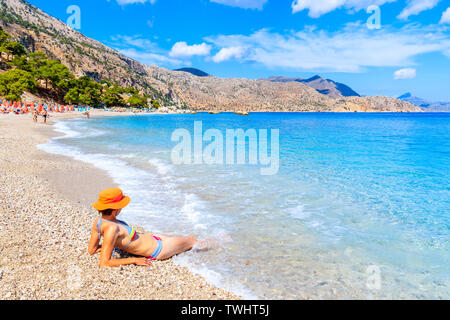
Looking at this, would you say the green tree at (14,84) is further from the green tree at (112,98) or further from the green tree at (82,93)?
the green tree at (112,98)

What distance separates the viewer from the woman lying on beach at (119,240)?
4.26 m

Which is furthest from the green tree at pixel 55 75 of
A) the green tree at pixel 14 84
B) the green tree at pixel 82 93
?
the green tree at pixel 14 84

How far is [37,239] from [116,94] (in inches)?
4403

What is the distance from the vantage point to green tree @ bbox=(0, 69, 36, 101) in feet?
202

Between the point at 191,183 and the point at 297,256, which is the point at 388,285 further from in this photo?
the point at 191,183

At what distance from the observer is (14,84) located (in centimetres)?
6188

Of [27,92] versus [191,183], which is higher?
[27,92]

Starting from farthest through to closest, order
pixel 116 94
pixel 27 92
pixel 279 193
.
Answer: pixel 116 94
pixel 27 92
pixel 279 193

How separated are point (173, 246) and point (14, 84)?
2980 inches

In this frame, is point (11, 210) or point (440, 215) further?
point (440, 215)

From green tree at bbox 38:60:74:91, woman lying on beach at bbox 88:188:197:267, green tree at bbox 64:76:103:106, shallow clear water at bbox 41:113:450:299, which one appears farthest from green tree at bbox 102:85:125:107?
woman lying on beach at bbox 88:188:197:267

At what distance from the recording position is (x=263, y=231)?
21.6 feet
